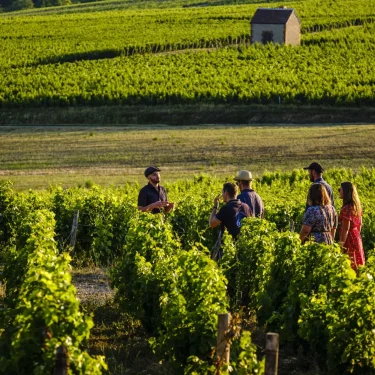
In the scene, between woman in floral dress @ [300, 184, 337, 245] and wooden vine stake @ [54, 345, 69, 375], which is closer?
wooden vine stake @ [54, 345, 69, 375]

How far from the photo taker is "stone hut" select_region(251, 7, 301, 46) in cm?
6569

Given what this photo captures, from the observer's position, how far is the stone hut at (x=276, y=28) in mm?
65688

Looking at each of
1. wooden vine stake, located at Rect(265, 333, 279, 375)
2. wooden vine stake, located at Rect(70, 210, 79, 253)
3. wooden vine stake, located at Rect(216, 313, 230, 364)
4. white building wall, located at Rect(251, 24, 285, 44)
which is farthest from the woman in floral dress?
white building wall, located at Rect(251, 24, 285, 44)

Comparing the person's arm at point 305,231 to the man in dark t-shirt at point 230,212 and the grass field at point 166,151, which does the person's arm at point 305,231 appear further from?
the grass field at point 166,151

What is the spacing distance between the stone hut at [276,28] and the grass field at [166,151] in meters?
24.4

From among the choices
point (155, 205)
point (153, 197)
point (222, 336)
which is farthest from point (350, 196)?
point (222, 336)

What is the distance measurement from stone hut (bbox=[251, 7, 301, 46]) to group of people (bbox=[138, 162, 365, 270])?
172 feet

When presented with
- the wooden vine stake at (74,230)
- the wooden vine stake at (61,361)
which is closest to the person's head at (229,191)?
the wooden vine stake at (74,230)

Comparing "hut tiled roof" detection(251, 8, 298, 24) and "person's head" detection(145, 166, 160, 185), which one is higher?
"hut tiled roof" detection(251, 8, 298, 24)

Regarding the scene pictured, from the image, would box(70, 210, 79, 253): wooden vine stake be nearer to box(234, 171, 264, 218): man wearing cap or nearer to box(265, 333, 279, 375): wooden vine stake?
box(234, 171, 264, 218): man wearing cap

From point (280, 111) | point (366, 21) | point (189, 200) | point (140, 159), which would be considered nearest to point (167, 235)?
point (189, 200)

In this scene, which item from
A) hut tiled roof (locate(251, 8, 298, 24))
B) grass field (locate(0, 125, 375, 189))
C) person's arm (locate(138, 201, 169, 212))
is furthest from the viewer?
hut tiled roof (locate(251, 8, 298, 24))

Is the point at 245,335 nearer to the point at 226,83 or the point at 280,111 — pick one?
the point at 280,111

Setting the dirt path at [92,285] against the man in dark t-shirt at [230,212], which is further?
the dirt path at [92,285]
